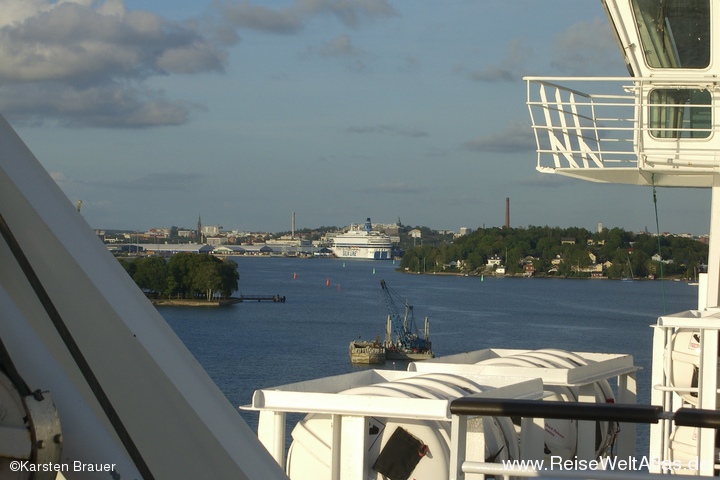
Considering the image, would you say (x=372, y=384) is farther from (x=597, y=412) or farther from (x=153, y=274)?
(x=153, y=274)

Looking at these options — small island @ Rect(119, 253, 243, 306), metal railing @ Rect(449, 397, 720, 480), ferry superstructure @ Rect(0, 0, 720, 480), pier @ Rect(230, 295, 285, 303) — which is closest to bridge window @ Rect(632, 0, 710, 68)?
ferry superstructure @ Rect(0, 0, 720, 480)

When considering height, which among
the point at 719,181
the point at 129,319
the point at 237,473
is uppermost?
the point at 719,181

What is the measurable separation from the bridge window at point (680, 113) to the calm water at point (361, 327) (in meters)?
33.9

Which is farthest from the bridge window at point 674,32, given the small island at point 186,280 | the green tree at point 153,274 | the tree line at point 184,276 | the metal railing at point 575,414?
the green tree at point 153,274

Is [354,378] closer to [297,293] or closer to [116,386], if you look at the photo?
[116,386]

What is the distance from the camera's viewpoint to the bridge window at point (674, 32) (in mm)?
12141

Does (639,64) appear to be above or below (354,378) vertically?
above

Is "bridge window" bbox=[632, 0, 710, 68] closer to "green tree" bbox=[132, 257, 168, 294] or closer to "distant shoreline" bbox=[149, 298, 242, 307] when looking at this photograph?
"distant shoreline" bbox=[149, 298, 242, 307]

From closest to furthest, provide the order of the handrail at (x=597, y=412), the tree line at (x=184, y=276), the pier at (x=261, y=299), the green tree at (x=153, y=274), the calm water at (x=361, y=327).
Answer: the handrail at (x=597, y=412)
the calm water at (x=361, y=327)
the green tree at (x=153, y=274)
the tree line at (x=184, y=276)
the pier at (x=261, y=299)

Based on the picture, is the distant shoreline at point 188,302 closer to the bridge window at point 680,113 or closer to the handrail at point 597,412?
the bridge window at point 680,113

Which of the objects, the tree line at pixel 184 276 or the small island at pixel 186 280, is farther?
the tree line at pixel 184 276

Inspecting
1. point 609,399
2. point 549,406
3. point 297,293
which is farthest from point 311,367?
point 297,293

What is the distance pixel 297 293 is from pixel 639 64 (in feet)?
530

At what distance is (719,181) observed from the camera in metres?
11.7
